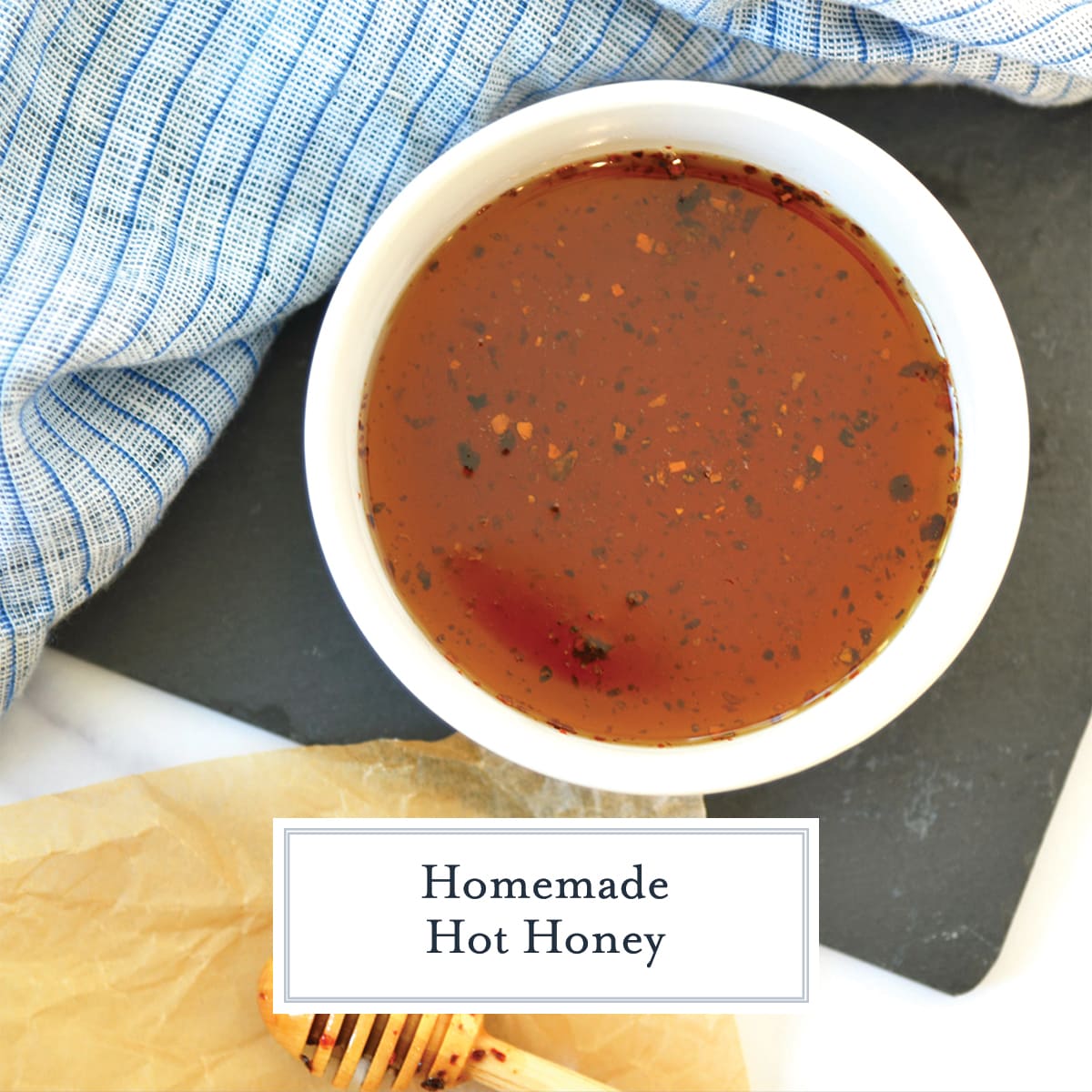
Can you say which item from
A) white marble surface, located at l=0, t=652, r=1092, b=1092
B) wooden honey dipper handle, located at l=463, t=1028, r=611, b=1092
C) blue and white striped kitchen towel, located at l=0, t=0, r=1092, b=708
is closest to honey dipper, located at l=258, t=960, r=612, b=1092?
wooden honey dipper handle, located at l=463, t=1028, r=611, b=1092

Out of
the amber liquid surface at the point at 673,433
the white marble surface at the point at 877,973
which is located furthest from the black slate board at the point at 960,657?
the amber liquid surface at the point at 673,433

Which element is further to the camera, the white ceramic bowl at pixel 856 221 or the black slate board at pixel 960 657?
the black slate board at pixel 960 657

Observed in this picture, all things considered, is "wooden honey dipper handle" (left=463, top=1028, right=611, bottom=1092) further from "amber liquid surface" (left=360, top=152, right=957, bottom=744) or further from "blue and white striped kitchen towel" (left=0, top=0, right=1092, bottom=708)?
"blue and white striped kitchen towel" (left=0, top=0, right=1092, bottom=708)

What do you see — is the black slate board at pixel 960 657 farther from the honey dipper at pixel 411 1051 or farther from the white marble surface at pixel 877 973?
the honey dipper at pixel 411 1051

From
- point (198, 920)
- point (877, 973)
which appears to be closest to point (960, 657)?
point (877, 973)

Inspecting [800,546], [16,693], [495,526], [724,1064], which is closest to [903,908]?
[724,1064]

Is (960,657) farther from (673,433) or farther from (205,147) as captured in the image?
(205,147)
